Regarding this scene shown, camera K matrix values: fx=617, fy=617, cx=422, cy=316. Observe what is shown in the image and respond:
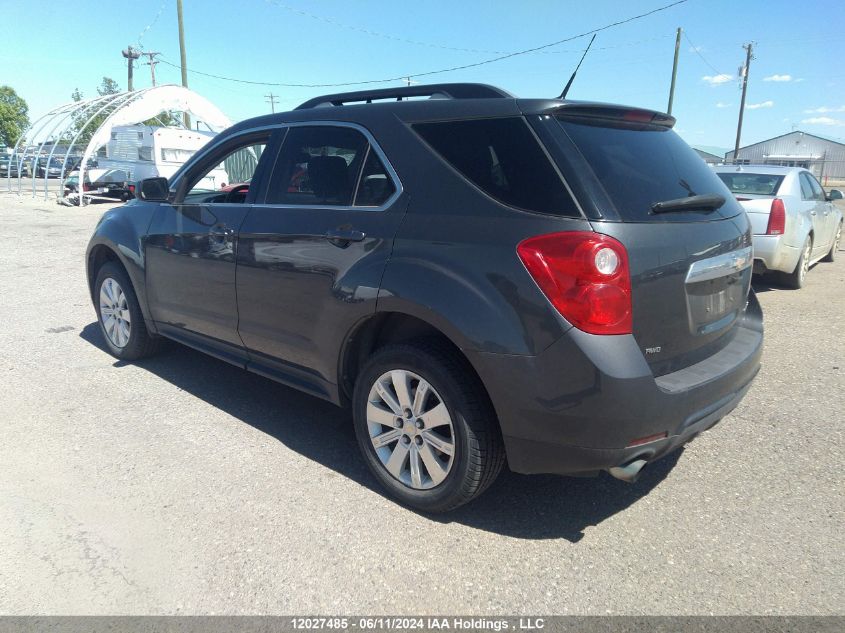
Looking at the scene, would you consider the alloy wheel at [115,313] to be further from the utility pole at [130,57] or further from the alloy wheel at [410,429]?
the utility pole at [130,57]

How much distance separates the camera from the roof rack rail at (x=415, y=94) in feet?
9.59

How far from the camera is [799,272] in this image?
776cm

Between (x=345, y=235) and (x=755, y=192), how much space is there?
6293mm

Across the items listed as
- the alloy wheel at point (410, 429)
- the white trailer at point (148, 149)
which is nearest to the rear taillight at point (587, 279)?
the alloy wheel at point (410, 429)

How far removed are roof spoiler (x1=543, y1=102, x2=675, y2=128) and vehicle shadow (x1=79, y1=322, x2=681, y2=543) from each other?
5.88 feet

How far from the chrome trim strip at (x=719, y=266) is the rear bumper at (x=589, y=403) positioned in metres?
0.40

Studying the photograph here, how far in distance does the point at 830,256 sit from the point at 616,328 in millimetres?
10105

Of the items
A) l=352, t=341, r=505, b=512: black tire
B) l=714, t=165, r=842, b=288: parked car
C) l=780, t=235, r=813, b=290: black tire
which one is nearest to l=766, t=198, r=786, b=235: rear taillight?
l=714, t=165, r=842, b=288: parked car

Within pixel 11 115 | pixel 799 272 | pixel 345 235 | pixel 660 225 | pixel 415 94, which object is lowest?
pixel 799 272

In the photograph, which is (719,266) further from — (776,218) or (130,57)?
(130,57)

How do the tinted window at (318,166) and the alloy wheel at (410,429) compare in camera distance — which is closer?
the alloy wheel at (410,429)

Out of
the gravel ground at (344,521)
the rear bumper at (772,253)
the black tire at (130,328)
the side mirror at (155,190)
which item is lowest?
the gravel ground at (344,521)

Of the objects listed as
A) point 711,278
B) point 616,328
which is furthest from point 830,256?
point 616,328

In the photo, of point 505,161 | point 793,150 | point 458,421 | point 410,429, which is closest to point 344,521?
point 410,429
